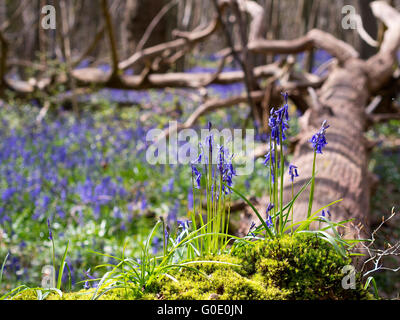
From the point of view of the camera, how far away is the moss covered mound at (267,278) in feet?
4.82

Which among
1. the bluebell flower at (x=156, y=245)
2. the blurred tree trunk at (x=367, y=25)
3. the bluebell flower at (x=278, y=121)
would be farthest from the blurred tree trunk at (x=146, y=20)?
the bluebell flower at (x=278, y=121)

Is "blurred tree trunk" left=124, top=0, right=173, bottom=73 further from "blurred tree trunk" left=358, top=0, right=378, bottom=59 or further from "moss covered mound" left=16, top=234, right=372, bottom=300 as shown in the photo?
"moss covered mound" left=16, top=234, right=372, bottom=300

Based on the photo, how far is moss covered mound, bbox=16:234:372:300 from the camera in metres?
1.47

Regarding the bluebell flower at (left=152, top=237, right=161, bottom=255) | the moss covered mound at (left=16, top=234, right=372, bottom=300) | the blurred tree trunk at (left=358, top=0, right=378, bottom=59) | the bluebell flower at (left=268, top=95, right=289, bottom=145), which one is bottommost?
the bluebell flower at (left=152, top=237, right=161, bottom=255)

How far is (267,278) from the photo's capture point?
1.56 metres

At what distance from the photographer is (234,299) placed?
4.70ft

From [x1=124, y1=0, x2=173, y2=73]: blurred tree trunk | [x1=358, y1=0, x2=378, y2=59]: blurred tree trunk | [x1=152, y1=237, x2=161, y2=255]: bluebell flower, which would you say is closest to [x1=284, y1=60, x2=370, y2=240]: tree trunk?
[x1=152, y1=237, x2=161, y2=255]: bluebell flower

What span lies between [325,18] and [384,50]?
2235 centimetres

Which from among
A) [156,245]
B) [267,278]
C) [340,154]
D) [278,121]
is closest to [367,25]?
[340,154]

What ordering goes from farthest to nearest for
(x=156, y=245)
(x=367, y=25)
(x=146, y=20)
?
1. (x=367, y=25)
2. (x=146, y=20)
3. (x=156, y=245)

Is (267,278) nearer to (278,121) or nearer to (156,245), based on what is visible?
(278,121)

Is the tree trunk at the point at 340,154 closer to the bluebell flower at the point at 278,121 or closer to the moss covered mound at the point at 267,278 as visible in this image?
the moss covered mound at the point at 267,278
